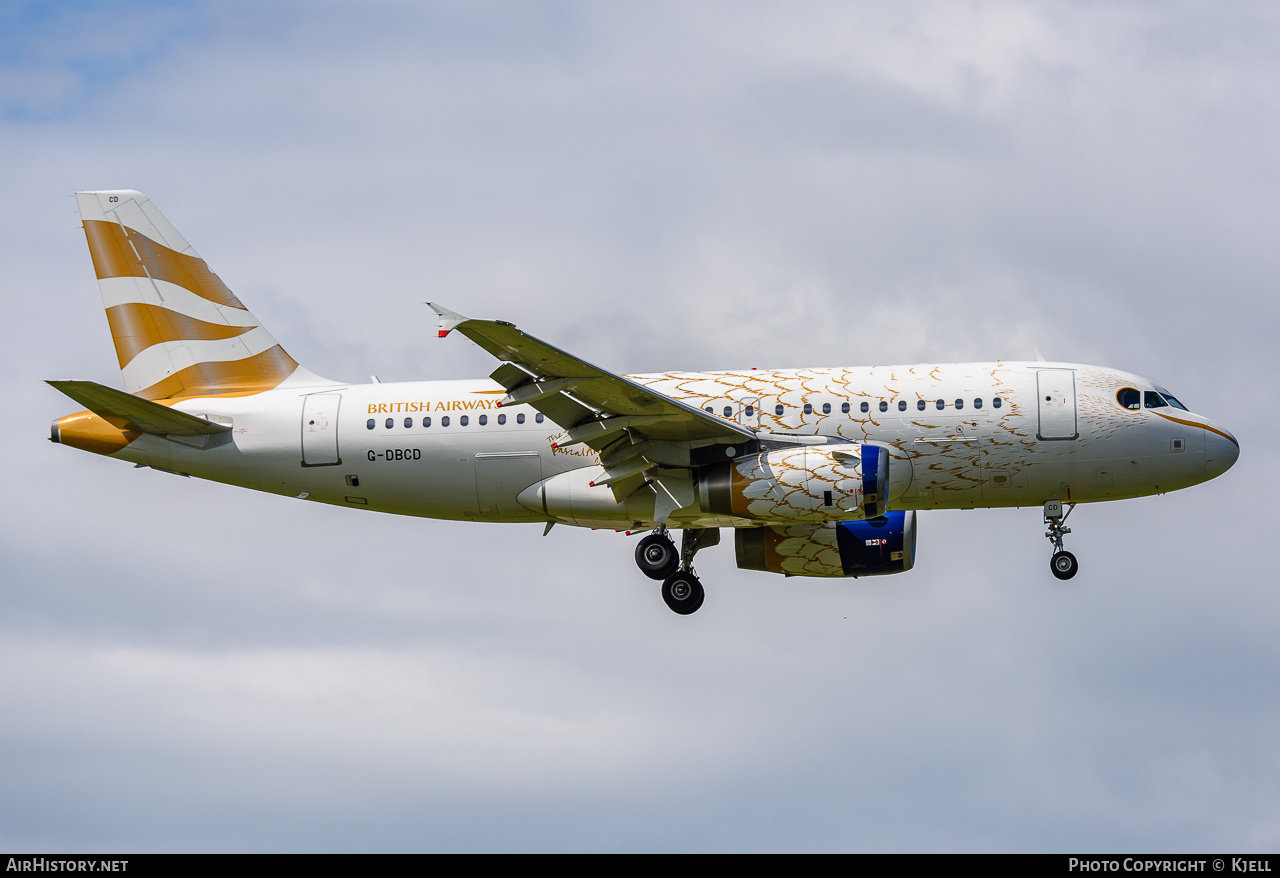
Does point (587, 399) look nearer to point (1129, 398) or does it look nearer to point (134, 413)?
point (134, 413)

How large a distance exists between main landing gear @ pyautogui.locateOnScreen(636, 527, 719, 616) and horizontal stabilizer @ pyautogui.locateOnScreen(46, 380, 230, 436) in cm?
1073

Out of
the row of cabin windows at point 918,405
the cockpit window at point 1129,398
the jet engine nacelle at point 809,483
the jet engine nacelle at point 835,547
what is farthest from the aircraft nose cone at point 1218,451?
the jet engine nacelle at point 835,547

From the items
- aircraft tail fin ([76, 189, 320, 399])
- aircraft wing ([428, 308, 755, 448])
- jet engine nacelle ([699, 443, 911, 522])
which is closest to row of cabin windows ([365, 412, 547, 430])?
aircraft wing ([428, 308, 755, 448])

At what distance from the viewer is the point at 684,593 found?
39031 mm

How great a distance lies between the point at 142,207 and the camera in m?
42.4

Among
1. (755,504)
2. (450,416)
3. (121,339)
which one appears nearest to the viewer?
(755,504)

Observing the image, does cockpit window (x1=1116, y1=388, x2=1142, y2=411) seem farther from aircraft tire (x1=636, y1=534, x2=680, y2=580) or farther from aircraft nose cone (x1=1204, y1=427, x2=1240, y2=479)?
aircraft tire (x1=636, y1=534, x2=680, y2=580)

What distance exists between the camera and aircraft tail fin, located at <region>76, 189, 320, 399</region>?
40.8m

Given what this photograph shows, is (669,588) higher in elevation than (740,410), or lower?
lower

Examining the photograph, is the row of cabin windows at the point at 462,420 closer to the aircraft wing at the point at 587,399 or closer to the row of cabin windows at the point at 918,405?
the aircraft wing at the point at 587,399

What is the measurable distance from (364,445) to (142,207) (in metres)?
10.00

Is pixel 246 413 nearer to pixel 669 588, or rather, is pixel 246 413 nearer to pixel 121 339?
pixel 121 339

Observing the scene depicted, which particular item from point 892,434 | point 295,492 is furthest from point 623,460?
point 295,492

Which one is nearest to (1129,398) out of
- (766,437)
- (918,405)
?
(918,405)
